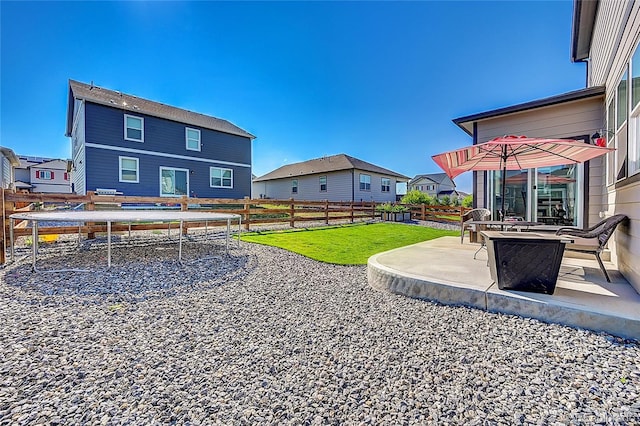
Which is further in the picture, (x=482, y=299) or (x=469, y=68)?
(x=469, y=68)

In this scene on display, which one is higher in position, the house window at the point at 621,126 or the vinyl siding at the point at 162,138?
the vinyl siding at the point at 162,138

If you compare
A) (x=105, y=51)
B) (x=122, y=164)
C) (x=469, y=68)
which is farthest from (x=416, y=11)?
(x=122, y=164)

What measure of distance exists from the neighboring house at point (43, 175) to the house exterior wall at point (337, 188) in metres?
27.2

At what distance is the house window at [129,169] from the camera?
45.2 feet

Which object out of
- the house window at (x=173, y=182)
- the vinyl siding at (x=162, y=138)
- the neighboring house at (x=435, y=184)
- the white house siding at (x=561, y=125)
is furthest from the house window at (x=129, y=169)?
the neighboring house at (x=435, y=184)

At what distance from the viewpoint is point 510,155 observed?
4785mm

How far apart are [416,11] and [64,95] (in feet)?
66.0

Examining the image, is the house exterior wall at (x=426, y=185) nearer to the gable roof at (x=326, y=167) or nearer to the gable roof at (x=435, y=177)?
the gable roof at (x=435, y=177)

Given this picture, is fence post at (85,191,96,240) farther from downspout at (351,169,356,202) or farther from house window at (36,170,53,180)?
house window at (36,170,53,180)

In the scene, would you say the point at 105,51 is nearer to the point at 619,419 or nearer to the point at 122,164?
the point at 122,164

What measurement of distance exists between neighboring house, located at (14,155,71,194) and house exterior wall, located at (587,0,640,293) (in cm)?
4422

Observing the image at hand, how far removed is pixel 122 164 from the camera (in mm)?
13789

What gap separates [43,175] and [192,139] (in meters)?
31.4

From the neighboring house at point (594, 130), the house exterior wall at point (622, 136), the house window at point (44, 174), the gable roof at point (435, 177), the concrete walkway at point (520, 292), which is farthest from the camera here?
the gable roof at point (435, 177)
